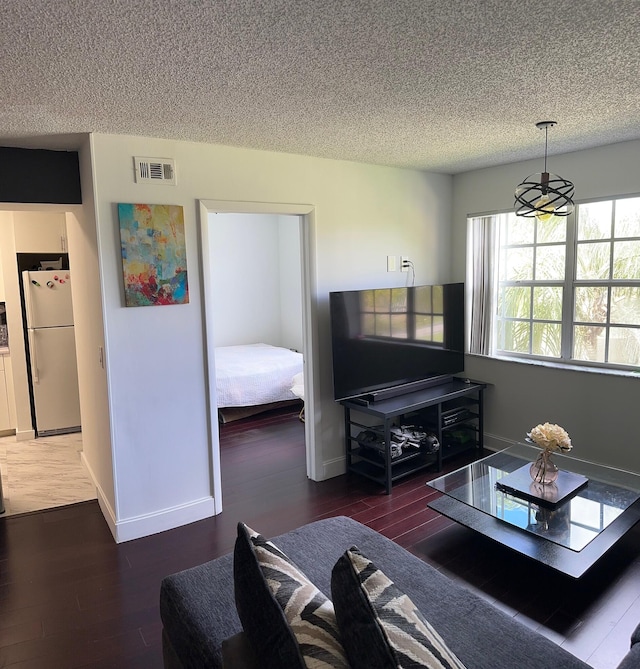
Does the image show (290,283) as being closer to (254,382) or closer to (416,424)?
(254,382)

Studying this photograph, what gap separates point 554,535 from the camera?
2.66 metres

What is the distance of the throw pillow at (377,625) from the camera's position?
1.11 metres

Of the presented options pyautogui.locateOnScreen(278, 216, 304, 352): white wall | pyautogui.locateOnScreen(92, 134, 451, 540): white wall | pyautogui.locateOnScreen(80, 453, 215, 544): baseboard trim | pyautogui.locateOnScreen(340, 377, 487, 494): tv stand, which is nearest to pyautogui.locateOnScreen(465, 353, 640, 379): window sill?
pyautogui.locateOnScreen(340, 377, 487, 494): tv stand

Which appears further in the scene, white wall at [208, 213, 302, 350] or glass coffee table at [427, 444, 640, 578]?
white wall at [208, 213, 302, 350]

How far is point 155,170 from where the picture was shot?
321 centimetres

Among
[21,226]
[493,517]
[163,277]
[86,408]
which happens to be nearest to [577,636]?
[493,517]

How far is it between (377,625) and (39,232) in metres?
5.41

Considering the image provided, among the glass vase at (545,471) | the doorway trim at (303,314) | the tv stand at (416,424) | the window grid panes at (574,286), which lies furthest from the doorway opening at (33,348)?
the window grid panes at (574,286)

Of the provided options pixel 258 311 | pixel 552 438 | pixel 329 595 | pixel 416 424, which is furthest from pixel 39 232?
pixel 552 438

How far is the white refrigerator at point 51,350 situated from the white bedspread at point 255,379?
5.14ft

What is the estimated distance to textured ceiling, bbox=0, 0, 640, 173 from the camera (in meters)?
1.67

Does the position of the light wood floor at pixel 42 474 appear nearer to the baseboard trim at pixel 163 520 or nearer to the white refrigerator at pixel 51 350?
the white refrigerator at pixel 51 350

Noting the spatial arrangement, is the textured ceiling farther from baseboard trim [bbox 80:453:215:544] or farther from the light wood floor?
the light wood floor

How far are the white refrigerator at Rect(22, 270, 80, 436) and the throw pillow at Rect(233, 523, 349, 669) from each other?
15.1 ft
